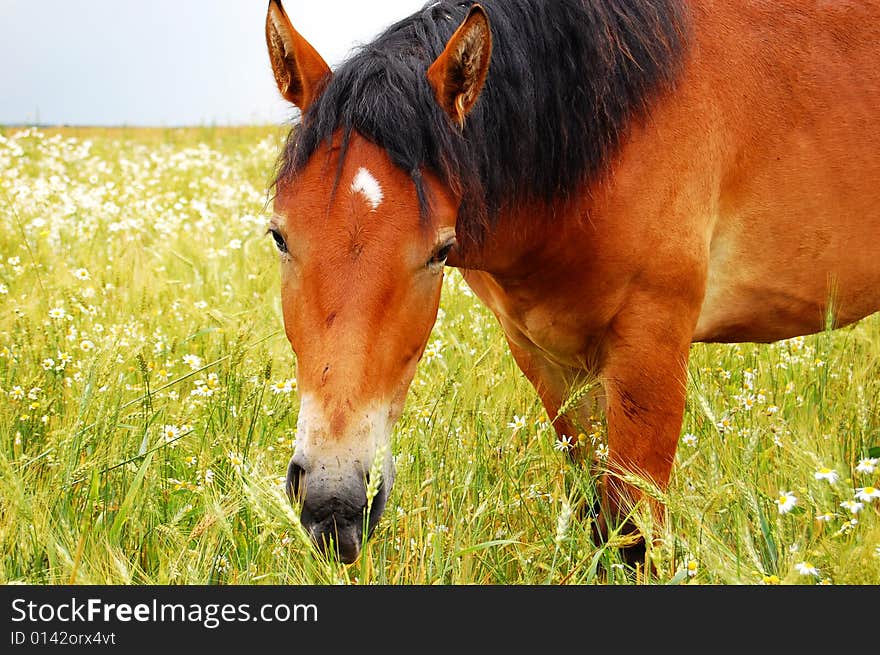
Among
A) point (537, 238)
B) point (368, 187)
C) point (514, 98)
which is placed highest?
point (514, 98)

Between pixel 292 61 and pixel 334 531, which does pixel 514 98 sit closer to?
pixel 292 61

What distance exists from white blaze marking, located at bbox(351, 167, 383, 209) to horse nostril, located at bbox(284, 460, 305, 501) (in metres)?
0.66

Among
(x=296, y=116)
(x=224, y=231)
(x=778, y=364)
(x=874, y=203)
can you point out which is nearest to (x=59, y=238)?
(x=224, y=231)

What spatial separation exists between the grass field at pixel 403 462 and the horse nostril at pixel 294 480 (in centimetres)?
5

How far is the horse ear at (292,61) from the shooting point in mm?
2557

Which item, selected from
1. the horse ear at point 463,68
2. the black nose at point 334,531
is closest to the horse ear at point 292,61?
the horse ear at point 463,68

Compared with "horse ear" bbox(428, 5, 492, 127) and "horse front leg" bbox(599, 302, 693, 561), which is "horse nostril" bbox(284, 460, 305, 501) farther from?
"horse front leg" bbox(599, 302, 693, 561)

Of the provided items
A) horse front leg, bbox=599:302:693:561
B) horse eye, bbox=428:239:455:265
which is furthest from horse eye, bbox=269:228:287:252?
horse front leg, bbox=599:302:693:561

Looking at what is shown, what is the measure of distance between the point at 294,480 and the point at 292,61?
3.78ft

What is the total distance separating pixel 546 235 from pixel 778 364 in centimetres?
199

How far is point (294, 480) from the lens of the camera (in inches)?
87.7

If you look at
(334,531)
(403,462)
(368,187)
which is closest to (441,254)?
(368,187)

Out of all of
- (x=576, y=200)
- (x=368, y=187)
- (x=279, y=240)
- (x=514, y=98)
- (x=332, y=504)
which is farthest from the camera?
(x=576, y=200)

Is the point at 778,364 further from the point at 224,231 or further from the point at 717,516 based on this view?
the point at 224,231
